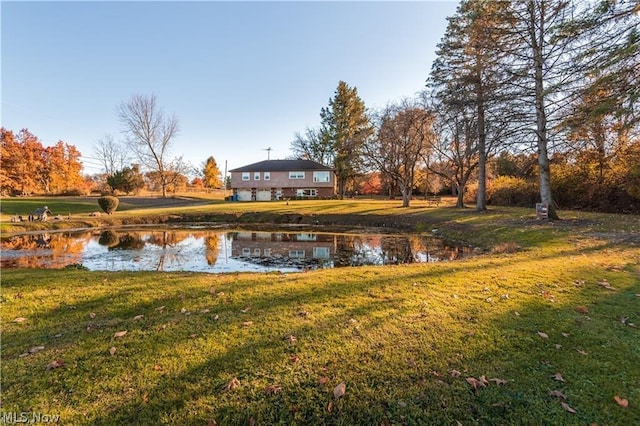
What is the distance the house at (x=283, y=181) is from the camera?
145 ft

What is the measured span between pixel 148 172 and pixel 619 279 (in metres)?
57.2

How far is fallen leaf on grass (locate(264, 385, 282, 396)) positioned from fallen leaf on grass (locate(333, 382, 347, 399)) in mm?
→ 538

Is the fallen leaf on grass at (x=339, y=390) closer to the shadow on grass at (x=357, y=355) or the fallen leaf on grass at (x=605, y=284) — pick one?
the shadow on grass at (x=357, y=355)

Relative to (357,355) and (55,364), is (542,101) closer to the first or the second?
(357,355)

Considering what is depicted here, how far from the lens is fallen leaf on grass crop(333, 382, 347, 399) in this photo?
3.01 m

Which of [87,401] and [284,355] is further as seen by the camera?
[284,355]

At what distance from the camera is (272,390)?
3.05 metres

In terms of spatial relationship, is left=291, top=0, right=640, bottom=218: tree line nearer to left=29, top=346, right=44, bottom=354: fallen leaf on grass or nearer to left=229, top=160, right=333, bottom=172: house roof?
left=29, top=346, right=44, bottom=354: fallen leaf on grass

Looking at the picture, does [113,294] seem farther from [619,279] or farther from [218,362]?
[619,279]

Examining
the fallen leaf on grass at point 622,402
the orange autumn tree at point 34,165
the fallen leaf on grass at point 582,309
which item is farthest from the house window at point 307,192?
the fallen leaf on grass at point 622,402

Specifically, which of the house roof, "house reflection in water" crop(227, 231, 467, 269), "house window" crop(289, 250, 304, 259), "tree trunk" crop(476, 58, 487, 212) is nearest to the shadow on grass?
"house reflection in water" crop(227, 231, 467, 269)

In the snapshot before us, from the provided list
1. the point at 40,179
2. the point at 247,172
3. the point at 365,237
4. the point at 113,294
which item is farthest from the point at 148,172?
the point at 113,294

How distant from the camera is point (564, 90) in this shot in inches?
515

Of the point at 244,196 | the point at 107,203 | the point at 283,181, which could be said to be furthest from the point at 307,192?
the point at 107,203
